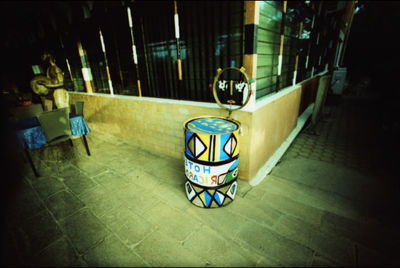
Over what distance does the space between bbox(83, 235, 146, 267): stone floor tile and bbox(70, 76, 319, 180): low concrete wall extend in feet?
6.89

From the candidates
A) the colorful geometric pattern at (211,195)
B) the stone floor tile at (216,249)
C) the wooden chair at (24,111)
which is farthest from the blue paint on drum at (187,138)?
the wooden chair at (24,111)

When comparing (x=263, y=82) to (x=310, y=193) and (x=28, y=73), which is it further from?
(x=28, y=73)

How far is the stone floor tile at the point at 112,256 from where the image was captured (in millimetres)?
1938

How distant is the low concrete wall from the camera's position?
3121 millimetres

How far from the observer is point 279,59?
412 centimetres

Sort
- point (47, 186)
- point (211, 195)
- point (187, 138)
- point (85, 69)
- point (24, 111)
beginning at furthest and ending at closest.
Result: point (85, 69) < point (24, 111) < point (47, 186) < point (211, 195) < point (187, 138)

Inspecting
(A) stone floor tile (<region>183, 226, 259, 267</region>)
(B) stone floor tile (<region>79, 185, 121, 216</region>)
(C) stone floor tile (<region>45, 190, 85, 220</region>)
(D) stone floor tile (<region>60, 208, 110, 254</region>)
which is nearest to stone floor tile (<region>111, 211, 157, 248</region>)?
(D) stone floor tile (<region>60, 208, 110, 254</region>)

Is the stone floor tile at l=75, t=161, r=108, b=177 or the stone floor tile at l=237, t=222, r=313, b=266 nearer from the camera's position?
the stone floor tile at l=237, t=222, r=313, b=266

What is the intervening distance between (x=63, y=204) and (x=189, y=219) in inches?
80.7

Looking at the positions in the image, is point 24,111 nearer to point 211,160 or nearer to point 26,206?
point 26,206

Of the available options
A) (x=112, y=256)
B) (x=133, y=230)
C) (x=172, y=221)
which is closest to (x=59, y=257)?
(x=112, y=256)

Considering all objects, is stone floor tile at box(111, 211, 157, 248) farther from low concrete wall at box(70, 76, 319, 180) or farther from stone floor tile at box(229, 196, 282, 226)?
low concrete wall at box(70, 76, 319, 180)

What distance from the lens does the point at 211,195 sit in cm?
257

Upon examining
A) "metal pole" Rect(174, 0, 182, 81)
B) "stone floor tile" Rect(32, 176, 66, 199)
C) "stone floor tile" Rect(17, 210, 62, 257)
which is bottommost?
"stone floor tile" Rect(17, 210, 62, 257)
